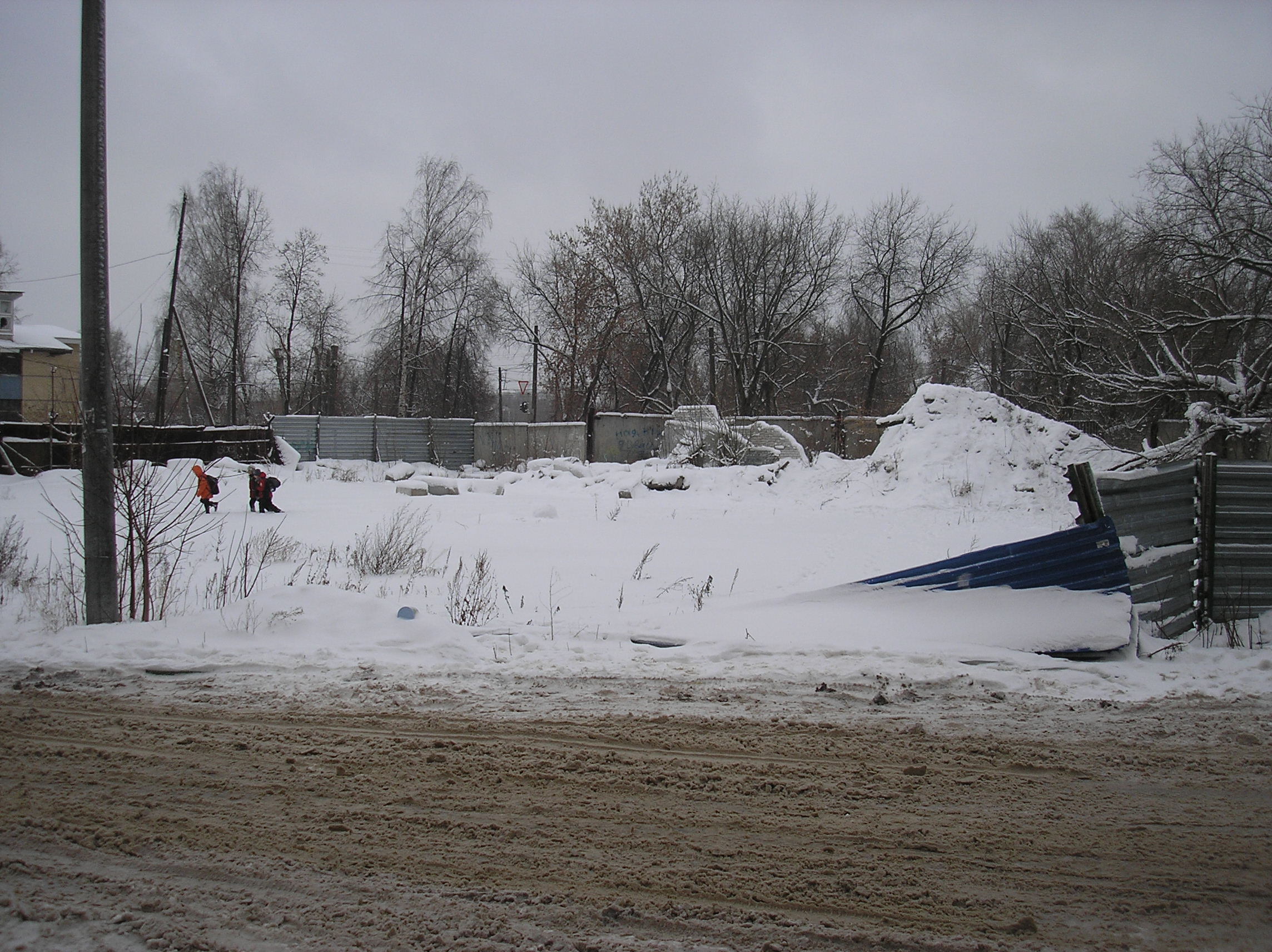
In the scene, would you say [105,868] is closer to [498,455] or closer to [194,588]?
[194,588]

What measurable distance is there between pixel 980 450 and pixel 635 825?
15740 millimetres

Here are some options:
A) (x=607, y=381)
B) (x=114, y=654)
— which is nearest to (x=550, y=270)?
(x=607, y=381)

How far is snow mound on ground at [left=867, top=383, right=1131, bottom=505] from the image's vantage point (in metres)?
15.5

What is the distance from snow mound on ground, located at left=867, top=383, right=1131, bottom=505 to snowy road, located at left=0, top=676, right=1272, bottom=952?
1196 centimetres

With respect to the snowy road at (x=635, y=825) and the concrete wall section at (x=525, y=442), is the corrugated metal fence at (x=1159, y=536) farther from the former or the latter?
the concrete wall section at (x=525, y=442)

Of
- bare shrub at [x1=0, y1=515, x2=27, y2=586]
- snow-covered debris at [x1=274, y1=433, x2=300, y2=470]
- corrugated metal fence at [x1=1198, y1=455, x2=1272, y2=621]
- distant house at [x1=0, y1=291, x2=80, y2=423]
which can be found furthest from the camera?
distant house at [x1=0, y1=291, x2=80, y2=423]

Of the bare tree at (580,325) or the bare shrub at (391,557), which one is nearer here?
the bare shrub at (391,557)

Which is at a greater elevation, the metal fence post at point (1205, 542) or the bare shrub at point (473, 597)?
the metal fence post at point (1205, 542)

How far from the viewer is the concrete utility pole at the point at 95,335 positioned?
574cm

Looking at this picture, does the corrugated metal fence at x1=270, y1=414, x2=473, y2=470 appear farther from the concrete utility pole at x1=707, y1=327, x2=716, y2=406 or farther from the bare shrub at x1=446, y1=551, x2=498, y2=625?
the bare shrub at x1=446, y1=551, x2=498, y2=625

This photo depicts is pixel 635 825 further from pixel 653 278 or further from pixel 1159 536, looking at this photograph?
pixel 653 278

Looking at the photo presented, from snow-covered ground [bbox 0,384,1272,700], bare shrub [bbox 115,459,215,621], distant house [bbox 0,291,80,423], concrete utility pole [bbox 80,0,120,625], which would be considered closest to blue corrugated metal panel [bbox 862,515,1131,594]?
snow-covered ground [bbox 0,384,1272,700]

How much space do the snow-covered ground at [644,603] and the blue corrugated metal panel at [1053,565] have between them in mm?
106

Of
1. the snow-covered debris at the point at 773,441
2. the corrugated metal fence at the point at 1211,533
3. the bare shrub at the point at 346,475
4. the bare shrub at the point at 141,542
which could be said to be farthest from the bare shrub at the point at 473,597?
the bare shrub at the point at 346,475
